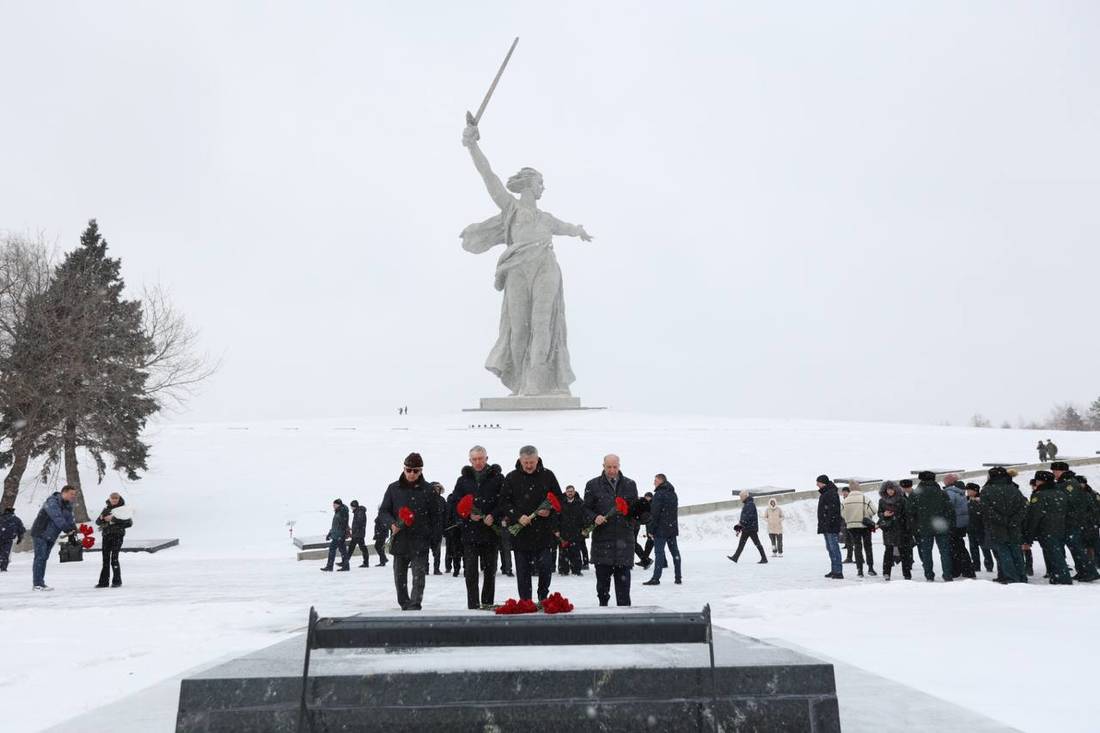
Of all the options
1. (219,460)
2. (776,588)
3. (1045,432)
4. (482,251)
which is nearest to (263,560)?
(776,588)

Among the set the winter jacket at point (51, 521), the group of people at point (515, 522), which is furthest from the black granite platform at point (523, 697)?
the winter jacket at point (51, 521)

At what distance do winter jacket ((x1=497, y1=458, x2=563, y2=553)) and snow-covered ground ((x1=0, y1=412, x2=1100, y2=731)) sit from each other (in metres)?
1.15

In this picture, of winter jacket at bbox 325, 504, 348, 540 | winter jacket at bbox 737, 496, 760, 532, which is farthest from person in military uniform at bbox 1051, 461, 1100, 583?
winter jacket at bbox 325, 504, 348, 540

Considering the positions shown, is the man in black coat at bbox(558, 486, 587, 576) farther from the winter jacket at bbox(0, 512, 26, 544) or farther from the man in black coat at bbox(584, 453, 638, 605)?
the winter jacket at bbox(0, 512, 26, 544)

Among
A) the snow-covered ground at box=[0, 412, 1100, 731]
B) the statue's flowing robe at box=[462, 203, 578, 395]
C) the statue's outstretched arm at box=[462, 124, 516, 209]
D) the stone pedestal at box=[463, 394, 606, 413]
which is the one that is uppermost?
the statue's outstretched arm at box=[462, 124, 516, 209]

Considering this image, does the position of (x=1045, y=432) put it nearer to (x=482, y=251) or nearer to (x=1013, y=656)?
(x=482, y=251)

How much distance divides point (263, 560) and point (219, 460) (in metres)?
12.9

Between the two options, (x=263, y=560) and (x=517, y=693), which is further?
(x=263, y=560)

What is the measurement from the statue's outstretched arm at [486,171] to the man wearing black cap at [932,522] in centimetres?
2742

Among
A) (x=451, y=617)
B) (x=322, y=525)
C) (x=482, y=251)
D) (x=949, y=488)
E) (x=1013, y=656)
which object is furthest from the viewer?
(x=482, y=251)

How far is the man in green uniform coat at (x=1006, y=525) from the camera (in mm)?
9797

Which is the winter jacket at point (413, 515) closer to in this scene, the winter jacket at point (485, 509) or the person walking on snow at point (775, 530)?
the winter jacket at point (485, 509)

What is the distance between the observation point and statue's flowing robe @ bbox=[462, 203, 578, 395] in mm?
37594

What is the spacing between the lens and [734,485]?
76.2 feet
